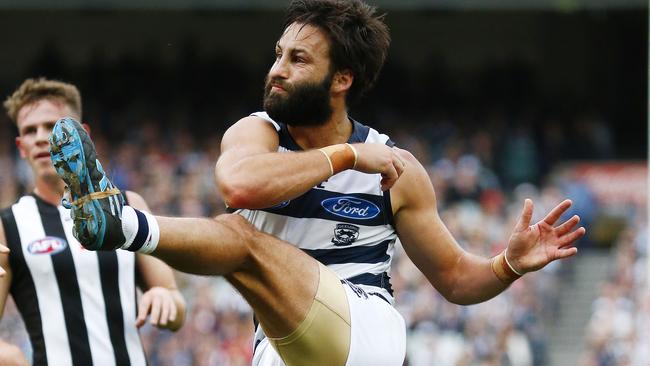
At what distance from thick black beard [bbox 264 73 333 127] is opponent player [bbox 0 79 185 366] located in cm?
104

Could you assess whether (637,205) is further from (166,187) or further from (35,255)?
(35,255)

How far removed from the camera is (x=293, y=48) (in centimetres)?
523

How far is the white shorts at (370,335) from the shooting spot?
5.14 m

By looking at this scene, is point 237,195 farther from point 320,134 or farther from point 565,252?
point 565,252

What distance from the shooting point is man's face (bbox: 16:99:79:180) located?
5.91m

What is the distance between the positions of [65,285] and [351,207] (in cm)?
142

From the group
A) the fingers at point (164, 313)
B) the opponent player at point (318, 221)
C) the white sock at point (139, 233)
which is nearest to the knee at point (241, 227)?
the opponent player at point (318, 221)

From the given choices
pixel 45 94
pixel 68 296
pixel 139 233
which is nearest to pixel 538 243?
pixel 139 233

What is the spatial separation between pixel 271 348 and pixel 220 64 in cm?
1776

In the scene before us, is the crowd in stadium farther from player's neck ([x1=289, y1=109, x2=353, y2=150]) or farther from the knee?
the knee

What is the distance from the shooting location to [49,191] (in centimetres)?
598

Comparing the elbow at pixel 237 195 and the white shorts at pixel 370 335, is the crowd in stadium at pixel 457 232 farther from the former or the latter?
the elbow at pixel 237 195

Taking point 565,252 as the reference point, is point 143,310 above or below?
below

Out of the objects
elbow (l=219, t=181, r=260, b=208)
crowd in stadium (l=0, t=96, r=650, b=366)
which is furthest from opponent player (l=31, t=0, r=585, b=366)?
crowd in stadium (l=0, t=96, r=650, b=366)
